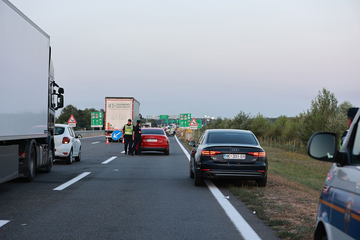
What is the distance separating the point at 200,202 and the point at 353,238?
248 inches

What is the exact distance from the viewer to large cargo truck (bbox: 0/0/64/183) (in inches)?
345

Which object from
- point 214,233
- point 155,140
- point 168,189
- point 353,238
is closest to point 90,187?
point 168,189

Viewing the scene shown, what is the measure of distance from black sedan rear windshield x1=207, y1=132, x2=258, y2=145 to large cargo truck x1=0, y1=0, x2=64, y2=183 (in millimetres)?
4308

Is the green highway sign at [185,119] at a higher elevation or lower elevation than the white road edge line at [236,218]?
higher

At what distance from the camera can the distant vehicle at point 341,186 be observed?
9.26 feet

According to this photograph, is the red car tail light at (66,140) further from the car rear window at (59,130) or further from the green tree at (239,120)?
the green tree at (239,120)

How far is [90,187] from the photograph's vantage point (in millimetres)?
10914

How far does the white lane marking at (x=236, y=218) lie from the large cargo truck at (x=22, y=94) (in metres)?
4.28

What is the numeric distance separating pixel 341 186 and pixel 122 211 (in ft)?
17.1

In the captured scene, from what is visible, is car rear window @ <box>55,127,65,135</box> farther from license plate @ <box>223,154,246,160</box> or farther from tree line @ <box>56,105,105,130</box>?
tree line @ <box>56,105,105,130</box>

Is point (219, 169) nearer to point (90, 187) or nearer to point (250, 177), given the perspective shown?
point (250, 177)

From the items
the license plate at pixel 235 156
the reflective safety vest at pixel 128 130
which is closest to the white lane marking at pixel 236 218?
the license plate at pixel 235 156

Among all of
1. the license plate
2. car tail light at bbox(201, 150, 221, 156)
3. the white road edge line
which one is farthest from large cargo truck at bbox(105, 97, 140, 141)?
the white road edge line

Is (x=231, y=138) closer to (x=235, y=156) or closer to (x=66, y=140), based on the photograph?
(x=235, y=156)
